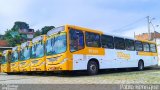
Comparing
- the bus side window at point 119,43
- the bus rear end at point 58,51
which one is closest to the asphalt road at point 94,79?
the bus rear end at point 58,51

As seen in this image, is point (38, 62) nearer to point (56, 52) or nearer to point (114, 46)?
point (56, 52)

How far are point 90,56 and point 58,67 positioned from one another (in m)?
2.24

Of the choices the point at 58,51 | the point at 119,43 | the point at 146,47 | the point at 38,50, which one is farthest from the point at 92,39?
the point at 146,47

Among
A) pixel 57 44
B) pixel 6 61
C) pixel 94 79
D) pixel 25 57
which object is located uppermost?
pixel 57 44

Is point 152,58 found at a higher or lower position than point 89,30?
lower

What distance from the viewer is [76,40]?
679 inches

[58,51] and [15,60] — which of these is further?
[15,60]

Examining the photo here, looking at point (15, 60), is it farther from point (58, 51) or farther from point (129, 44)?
point (58, 51)

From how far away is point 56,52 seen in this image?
17359 mm

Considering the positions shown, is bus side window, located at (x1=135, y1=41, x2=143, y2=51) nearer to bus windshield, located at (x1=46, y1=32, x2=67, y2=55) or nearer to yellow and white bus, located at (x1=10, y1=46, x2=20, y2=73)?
bus windshield, located at (x1=46, y1=32, x2=67, y2=55)

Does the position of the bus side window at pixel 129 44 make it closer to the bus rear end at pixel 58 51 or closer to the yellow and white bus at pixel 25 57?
the bus rear end at pixel 58 51

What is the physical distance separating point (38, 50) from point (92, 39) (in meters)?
3.99

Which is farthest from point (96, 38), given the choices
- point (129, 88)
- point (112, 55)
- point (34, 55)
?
point (129, 88)

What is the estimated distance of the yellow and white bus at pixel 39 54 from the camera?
19.3 metres
